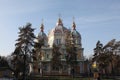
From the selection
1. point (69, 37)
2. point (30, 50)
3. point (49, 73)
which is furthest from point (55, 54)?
point (30, 50)

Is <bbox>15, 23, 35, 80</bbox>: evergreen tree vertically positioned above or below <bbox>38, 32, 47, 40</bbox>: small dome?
below

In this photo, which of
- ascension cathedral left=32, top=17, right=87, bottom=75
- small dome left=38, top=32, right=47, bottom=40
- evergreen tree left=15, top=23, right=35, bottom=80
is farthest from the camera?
small dome left=38, top=32, right=47, bottom=40

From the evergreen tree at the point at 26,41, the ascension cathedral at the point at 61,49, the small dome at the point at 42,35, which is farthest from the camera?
the small dome at the point at 42,35

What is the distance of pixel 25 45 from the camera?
194 feet

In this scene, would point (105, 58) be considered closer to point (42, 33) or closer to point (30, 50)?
point (30, 50)

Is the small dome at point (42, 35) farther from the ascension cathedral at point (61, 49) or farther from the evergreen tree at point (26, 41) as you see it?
the evergreen tree at point (26, 41)

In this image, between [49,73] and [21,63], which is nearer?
[21,63]

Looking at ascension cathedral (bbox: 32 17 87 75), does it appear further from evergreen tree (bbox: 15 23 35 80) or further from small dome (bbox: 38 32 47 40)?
evergreen tree (bbox: 15 23 35 80)

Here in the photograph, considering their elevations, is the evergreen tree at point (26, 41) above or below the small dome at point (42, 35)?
below

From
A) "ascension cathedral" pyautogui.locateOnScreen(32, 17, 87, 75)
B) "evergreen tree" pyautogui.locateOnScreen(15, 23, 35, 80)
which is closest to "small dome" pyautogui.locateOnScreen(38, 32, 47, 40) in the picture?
"ascension cathedral" pyautogui.locateOnScreen(32, 17, 87, 75)

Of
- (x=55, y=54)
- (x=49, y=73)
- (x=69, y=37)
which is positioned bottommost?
(x=49, y=73)

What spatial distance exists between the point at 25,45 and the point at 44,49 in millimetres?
33358

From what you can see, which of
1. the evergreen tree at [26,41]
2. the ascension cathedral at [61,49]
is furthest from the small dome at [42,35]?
the evergreen tree at [26,41]

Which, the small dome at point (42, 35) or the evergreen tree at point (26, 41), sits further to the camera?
the small dome at point (42, 35)
